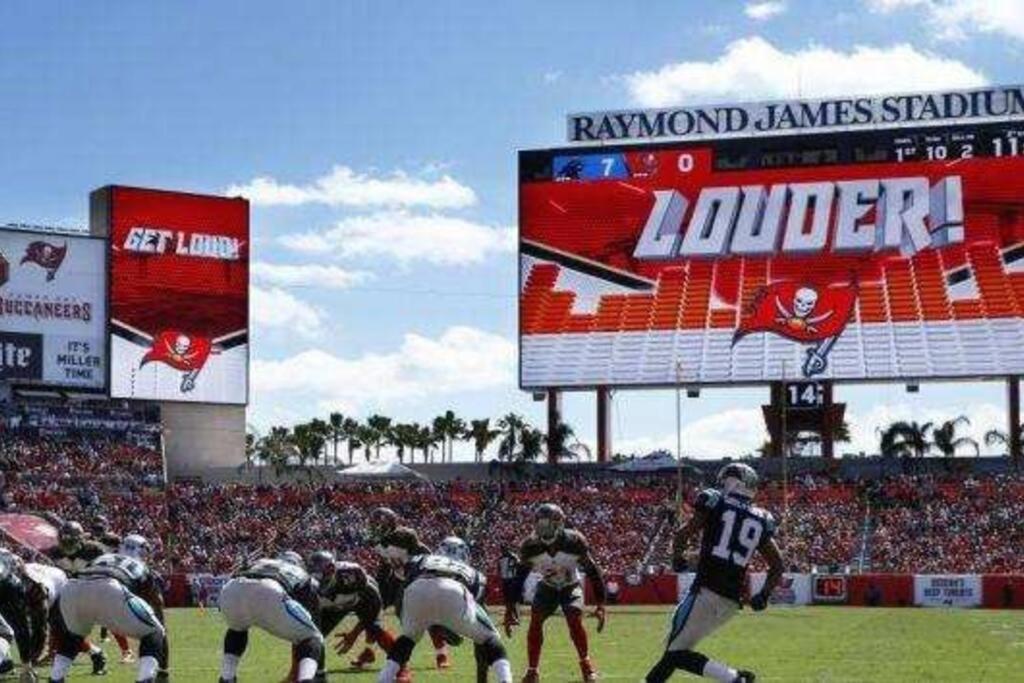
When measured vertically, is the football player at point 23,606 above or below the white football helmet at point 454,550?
below

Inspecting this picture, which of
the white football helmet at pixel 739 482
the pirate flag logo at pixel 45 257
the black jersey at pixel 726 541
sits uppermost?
the pirate flag logo at pixel 45 257

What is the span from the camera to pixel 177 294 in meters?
80.6

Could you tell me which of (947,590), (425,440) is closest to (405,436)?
(425,440)

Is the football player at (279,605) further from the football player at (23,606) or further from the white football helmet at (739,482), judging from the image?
the football player at (23,606)

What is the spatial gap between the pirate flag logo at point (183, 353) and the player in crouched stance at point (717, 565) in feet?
216

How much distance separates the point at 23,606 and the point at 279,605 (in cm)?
575

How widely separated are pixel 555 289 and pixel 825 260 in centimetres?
1029

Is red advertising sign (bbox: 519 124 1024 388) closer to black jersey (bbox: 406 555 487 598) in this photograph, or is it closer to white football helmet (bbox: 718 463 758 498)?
black jersey (bbox: 406 555 487 598)

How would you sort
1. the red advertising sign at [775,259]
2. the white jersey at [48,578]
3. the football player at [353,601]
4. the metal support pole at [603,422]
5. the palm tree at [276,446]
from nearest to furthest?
1. the football player at [353,601]
2. the white jersey at [48,578]
3. the red advertising sign at [775,259]
4. the metal support pole at [603,422]
5. the palm tree at [276,446]

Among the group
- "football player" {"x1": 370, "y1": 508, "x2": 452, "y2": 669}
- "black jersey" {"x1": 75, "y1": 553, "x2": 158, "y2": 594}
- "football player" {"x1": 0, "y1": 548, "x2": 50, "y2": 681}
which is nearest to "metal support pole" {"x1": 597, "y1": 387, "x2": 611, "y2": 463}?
"football player" {"x1": 370, "y1": 508, "x2": 452, "y2": 669}

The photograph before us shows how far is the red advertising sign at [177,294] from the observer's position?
78688 millimetres

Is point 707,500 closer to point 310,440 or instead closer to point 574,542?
point 574,542

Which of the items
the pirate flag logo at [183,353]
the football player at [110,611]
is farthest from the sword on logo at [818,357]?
the football player at [110,611]

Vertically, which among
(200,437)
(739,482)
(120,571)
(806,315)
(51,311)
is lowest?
(120,571)
